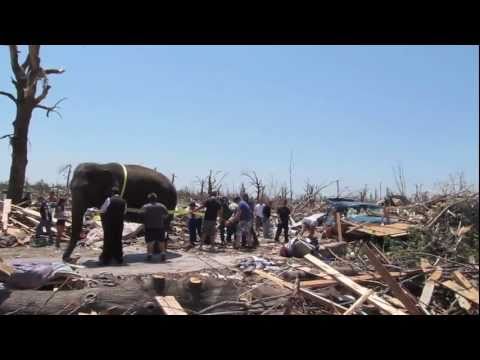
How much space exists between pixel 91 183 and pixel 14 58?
26.6 feet

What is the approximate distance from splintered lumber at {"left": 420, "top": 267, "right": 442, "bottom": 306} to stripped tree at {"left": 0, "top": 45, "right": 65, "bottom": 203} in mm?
13417

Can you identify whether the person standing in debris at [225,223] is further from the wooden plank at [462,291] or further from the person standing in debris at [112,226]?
the wooden plank at [462,291]

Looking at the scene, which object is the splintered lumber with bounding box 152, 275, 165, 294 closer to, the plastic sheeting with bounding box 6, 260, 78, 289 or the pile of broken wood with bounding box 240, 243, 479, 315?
the plastic sheeting with bounding box 6, 260, 78, 289

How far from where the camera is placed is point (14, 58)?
15219mm

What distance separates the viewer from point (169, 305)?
239 inches

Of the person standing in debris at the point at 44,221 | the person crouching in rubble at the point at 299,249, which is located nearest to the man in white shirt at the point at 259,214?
the person crouching in rubble at the point at 299,249

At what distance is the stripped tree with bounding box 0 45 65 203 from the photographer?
592 inches

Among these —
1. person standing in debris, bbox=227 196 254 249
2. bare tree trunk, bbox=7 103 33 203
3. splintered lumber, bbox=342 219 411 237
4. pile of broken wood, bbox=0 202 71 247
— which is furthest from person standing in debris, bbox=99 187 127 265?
bare tree trunk, bbox=7 103 33 203

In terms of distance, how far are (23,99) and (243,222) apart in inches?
332

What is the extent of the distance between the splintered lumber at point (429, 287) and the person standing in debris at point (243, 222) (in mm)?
6335
